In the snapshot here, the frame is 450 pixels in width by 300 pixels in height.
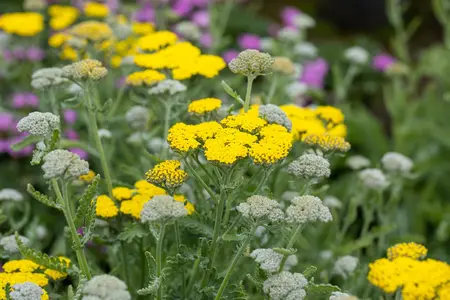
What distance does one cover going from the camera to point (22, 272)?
163 cm

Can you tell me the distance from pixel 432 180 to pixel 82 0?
6.96 feet

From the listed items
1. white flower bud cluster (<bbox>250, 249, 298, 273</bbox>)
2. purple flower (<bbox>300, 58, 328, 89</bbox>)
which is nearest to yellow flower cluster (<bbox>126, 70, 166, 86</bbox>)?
white flower bud cluster (<bbox>250, 249, 298, 273</bbox>)

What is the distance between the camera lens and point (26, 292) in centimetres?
143

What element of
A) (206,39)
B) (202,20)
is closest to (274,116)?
(202,20)

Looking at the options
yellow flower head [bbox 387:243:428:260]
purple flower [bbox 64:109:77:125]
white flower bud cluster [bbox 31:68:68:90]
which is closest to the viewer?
yellow flower head [bbox 387:243:428:260]

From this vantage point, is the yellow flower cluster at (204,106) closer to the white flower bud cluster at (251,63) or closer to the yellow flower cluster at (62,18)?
the white flower bud cluster at (251,63)

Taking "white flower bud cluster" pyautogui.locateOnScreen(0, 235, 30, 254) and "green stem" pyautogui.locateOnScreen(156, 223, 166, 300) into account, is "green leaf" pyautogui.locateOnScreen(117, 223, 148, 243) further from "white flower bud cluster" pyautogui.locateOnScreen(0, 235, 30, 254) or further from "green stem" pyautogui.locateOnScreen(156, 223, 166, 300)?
"white flower bud cluster" pyautogui.locateOnScreen(0, 235, 30, 254)

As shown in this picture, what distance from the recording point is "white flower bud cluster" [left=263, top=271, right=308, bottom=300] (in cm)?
146

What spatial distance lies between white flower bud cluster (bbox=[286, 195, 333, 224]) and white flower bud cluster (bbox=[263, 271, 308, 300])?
13cm

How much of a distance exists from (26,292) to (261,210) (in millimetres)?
529

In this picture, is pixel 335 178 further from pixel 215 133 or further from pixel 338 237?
pixel 215 133

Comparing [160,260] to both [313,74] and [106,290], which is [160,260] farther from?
[313,74]

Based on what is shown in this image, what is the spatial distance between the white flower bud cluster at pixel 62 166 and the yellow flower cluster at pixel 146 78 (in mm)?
554

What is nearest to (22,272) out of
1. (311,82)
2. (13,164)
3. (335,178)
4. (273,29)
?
(13,164)
